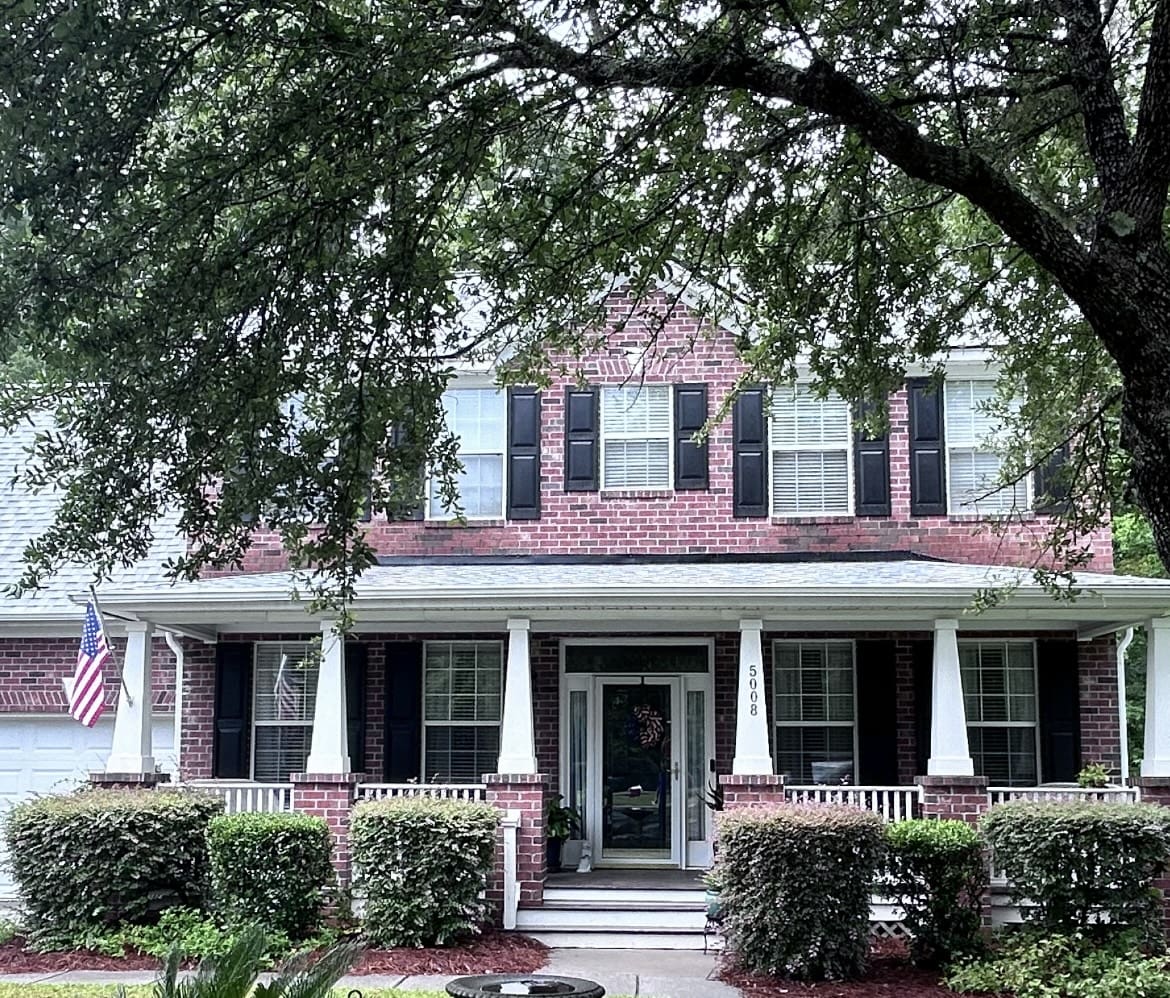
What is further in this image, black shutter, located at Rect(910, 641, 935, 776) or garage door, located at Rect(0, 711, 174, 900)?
garage door, located at Rect(0, 711, 174, 900)

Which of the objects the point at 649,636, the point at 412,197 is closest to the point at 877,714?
the point at 649,636

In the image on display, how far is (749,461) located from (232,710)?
6308 mm

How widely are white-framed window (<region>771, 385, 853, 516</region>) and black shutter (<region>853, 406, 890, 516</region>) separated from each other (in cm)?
10

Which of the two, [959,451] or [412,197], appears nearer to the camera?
[412,197]

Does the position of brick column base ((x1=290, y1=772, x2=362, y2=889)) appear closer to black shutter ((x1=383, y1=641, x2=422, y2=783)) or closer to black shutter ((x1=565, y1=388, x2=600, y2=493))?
black shutter ((x1=383, y1=641, x2=422, y2=783))

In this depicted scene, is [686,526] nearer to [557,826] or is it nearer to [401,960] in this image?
[557,826]

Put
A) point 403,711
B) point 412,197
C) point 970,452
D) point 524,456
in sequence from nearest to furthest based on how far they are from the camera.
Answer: point 412,197 < point 403,711 < point 970,452 < point 524,456

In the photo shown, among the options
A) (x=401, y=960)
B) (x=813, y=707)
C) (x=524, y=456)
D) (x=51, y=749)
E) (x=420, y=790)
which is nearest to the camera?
(x=401, y=960)

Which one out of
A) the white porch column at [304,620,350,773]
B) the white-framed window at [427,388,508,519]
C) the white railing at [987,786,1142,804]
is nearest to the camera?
the white railing at [987,786,1142,804]

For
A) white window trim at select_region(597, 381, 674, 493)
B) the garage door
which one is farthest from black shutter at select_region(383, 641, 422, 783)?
white window trim at select_region(597, 381, 674, 493)

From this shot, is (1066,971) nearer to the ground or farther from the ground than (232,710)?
nearer to the ground

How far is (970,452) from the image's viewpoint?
51.5ft

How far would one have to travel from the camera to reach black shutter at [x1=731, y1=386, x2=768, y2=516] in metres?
15.8

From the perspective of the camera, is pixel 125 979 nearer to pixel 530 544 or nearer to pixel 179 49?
pixel 530 544
